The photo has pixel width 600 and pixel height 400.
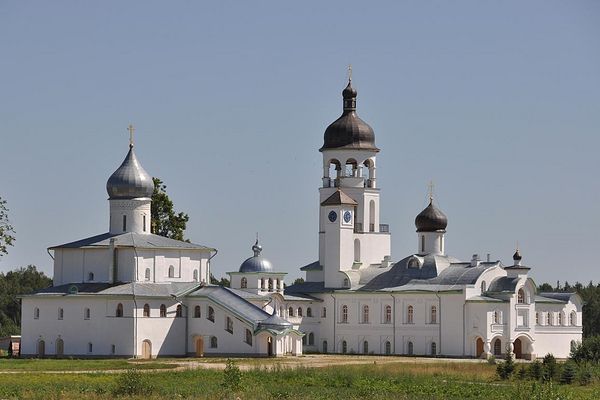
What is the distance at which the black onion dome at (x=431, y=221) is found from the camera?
293 feet

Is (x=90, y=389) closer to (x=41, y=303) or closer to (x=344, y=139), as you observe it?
(x=41, y=303)

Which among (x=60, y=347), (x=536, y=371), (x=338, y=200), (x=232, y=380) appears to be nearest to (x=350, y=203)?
(x=338, y=200)

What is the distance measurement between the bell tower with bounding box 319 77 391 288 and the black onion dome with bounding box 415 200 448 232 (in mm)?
3890

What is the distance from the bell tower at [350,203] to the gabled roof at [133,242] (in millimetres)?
9018

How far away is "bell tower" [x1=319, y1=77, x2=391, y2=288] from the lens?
9044cm

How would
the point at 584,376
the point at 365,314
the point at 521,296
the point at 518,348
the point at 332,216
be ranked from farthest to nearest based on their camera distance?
1. the point at 332,216
2. the point at 365,314
3. the point at 518,348
4. the point at 521,296
5. the point at 584,376

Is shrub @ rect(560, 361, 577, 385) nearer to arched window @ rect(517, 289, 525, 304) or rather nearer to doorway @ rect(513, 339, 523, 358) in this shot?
arched window @ rect(517, 289, 525, 304)

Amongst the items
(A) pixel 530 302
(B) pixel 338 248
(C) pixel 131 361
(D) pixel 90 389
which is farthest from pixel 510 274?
(D) pixel 90 389

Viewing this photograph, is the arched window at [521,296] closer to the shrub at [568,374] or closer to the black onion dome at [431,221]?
the black onion dome at [431,221]

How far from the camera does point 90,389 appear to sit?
5075 centimetres

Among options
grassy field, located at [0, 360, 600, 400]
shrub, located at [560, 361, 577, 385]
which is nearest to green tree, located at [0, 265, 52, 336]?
grassy field, located at [0, 360, 600, 400]

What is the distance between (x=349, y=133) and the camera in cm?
9306

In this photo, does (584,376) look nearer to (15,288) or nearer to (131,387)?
Result: (131,387)

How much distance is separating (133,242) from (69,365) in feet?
44.8
